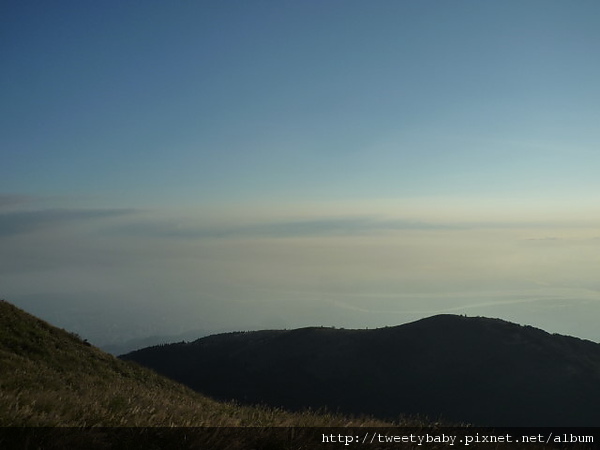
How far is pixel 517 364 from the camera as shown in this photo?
78438 millimetres

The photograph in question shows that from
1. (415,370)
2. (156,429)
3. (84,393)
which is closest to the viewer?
(156,429)

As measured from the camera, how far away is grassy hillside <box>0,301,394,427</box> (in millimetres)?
8078

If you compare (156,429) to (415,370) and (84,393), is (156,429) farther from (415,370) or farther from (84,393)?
(415,370)

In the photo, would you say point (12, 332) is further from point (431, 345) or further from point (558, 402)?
point (431, 345)

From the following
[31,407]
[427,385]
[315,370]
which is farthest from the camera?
[315,370]

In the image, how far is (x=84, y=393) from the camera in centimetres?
1279

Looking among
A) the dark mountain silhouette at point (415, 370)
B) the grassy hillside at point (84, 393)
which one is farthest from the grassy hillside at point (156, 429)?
the dark mountain silhouette at point (415, 370)

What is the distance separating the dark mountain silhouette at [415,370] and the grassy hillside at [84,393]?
1631 inches

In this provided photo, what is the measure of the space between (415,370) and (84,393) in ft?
244

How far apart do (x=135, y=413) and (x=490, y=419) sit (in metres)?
67.5

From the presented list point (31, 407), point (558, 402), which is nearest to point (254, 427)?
point (31, 407)

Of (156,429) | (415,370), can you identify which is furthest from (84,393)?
(415,370)

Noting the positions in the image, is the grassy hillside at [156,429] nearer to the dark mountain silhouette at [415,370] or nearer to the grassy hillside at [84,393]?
the grassy hillside at [84,393]

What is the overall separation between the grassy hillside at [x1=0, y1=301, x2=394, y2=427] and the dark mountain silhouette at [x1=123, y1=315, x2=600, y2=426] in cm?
4142
